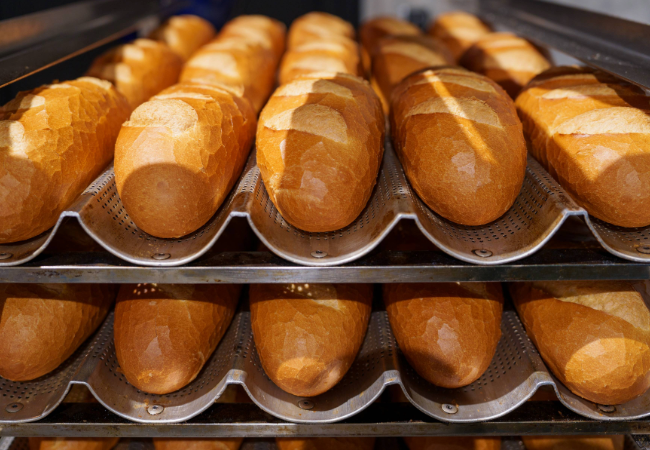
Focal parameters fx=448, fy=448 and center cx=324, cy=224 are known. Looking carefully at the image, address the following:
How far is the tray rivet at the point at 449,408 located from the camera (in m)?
→ 1.18

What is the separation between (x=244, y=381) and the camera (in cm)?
115

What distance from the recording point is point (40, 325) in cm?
120

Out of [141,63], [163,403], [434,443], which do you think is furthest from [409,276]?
[141,63]

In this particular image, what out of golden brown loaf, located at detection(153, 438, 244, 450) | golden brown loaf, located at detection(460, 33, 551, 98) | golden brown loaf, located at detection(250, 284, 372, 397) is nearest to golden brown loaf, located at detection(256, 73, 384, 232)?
golden brown loaf, located at detection(250, 284, 372, 397)

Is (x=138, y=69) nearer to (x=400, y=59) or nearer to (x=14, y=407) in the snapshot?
(x=400, y=59)

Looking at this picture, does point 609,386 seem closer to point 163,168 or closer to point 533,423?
point 533,423

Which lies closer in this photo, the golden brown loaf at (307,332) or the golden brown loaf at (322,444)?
the golden brown loaf at (307,332)

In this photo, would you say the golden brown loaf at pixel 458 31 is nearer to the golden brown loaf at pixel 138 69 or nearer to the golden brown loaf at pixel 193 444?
the golden brown loaf at pixel 138 69

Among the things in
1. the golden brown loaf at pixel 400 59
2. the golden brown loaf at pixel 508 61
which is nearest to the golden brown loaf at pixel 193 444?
the golden brown loaf at pixel 400 59

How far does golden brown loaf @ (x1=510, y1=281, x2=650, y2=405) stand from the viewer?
1.11m

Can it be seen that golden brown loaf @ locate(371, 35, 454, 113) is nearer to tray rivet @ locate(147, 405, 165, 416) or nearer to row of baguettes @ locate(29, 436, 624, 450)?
row of baguettes @ locate(29, 436, 624, 450)

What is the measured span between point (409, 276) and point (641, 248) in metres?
0.54

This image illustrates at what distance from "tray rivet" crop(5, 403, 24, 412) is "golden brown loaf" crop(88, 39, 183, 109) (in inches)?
40.6

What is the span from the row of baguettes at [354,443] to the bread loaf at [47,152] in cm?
70
